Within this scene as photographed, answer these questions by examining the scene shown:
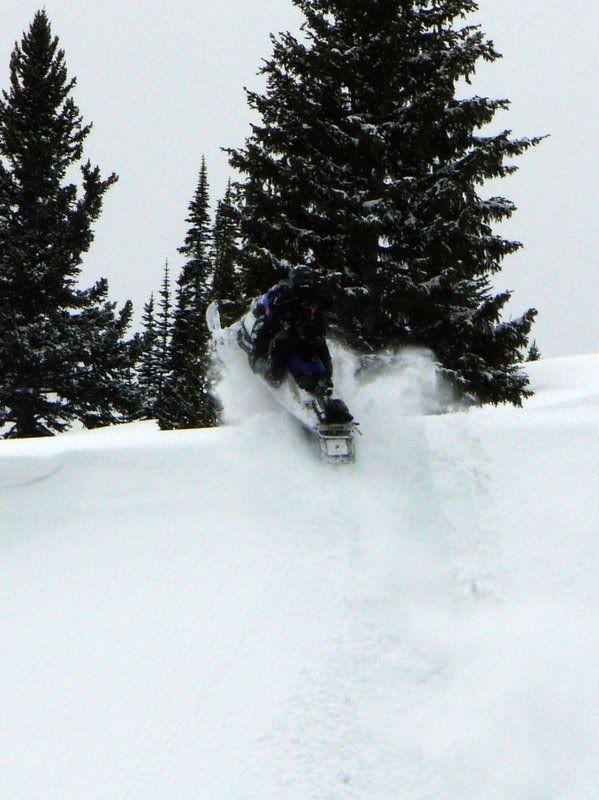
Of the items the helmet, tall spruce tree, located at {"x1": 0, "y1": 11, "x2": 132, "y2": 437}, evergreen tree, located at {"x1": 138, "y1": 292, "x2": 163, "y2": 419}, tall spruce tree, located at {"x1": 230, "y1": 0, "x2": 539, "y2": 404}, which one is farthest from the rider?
evergreen tree, located at {"x1": 138, "y1": 292, "x2": 163, "y2": 419}

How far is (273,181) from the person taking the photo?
11.3 m

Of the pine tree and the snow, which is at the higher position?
the pine tree

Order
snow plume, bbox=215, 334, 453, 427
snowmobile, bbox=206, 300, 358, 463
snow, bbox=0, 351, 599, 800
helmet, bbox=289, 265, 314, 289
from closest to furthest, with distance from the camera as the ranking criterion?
snow, bbox=0, 351, 599, 800 < snowmobile, bbox=206, 300, 358, 463 < helmet, bbox=289, 265, 314, 289 < snow plume, bbox=215, 334, 453, 427

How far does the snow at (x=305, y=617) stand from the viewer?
297cm

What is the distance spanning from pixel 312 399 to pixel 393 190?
5.67 metres

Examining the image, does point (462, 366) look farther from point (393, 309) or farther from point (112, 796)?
point (112, 796)

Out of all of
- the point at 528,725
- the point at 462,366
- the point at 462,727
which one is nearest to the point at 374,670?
the point at 462,727

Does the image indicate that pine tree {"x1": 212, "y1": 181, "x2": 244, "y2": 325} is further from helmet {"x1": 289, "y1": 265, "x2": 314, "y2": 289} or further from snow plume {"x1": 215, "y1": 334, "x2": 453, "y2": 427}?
helmet {"x1": 289, "y1": 265, "x2": 314, "y2": 289}

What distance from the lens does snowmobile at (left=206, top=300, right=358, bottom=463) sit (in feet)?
18.7

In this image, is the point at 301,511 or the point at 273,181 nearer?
the point at 301,511

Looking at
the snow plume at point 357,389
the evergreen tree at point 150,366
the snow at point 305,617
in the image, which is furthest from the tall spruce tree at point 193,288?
the snow at point 305,617

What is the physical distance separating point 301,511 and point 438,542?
1166mm

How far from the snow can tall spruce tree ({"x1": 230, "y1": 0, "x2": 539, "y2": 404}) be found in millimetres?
4491

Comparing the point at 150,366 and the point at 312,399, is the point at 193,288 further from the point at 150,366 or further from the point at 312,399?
the point at 312,399
